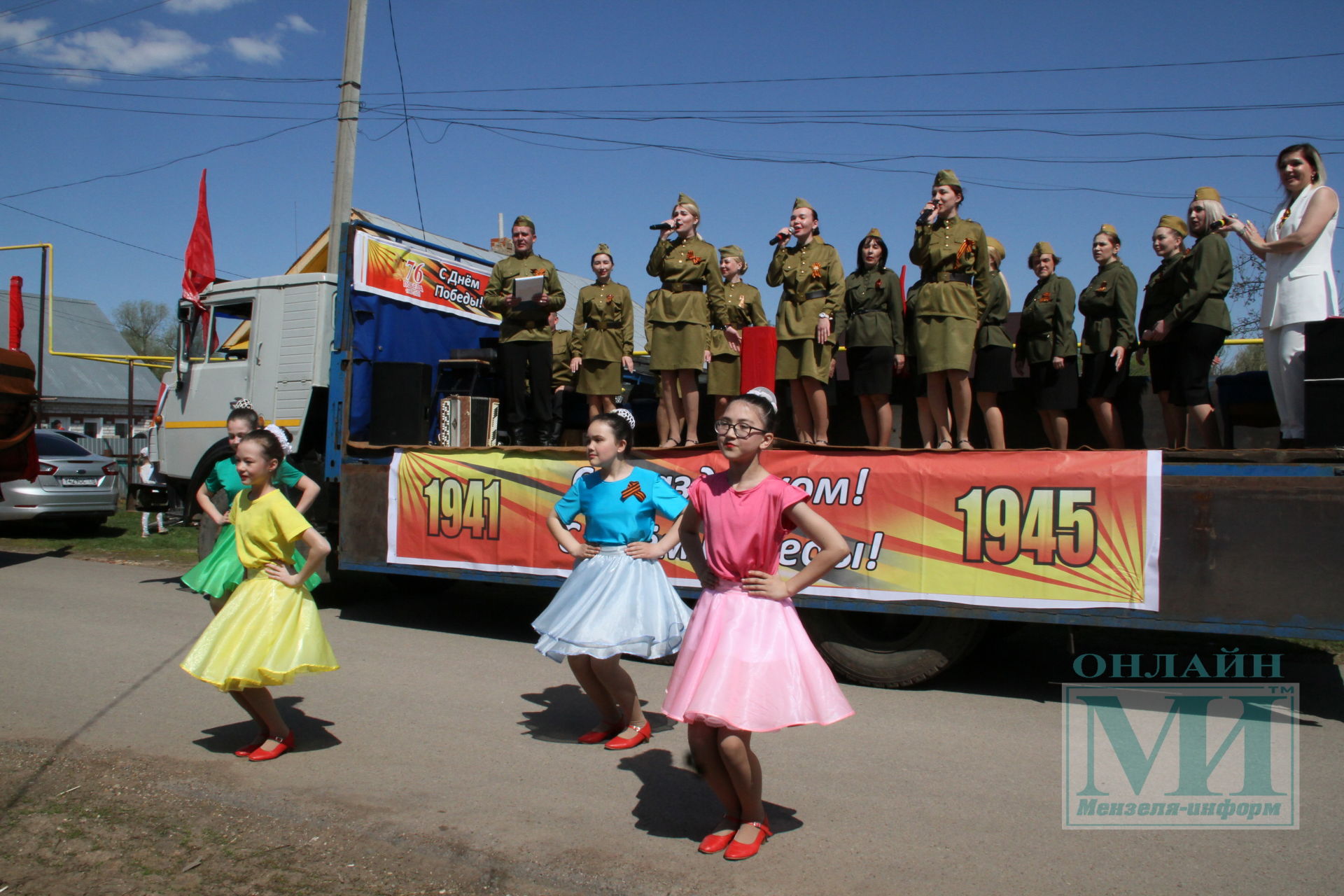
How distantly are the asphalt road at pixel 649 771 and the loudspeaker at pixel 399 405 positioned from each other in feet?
5.34

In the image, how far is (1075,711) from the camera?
5504 millimetres

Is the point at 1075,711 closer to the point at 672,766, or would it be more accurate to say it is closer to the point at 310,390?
the point at 672,766

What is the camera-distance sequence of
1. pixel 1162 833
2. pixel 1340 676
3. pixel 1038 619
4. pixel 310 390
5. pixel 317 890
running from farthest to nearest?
pixel 310 390 < pixel 1340 676 < pixel 1038 619 < pixel 1162 833 < pixel 317 890

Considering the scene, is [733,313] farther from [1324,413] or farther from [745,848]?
[745,848]

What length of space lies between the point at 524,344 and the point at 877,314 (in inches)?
123

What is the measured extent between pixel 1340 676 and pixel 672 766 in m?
4.66

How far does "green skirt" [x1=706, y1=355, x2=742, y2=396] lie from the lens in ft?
→ 25.8

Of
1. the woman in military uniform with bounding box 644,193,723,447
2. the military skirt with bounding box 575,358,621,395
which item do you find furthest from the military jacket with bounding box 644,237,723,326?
the military skirt with bounding box 575,358,621,395

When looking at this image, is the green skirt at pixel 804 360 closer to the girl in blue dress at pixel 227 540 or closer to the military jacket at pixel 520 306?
the military jacket at pixel 520 306

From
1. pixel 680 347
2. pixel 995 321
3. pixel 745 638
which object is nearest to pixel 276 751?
pixel 745 638

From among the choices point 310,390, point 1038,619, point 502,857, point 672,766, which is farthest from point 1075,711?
point 310,390

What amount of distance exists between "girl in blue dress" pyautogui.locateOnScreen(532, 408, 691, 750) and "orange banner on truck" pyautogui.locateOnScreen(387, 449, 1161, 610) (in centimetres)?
33

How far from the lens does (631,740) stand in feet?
15.6

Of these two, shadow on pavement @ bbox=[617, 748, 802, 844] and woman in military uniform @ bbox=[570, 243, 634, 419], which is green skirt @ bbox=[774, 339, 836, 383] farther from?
shadow on pavement @ bbox=[617, 748, 802, 844]
